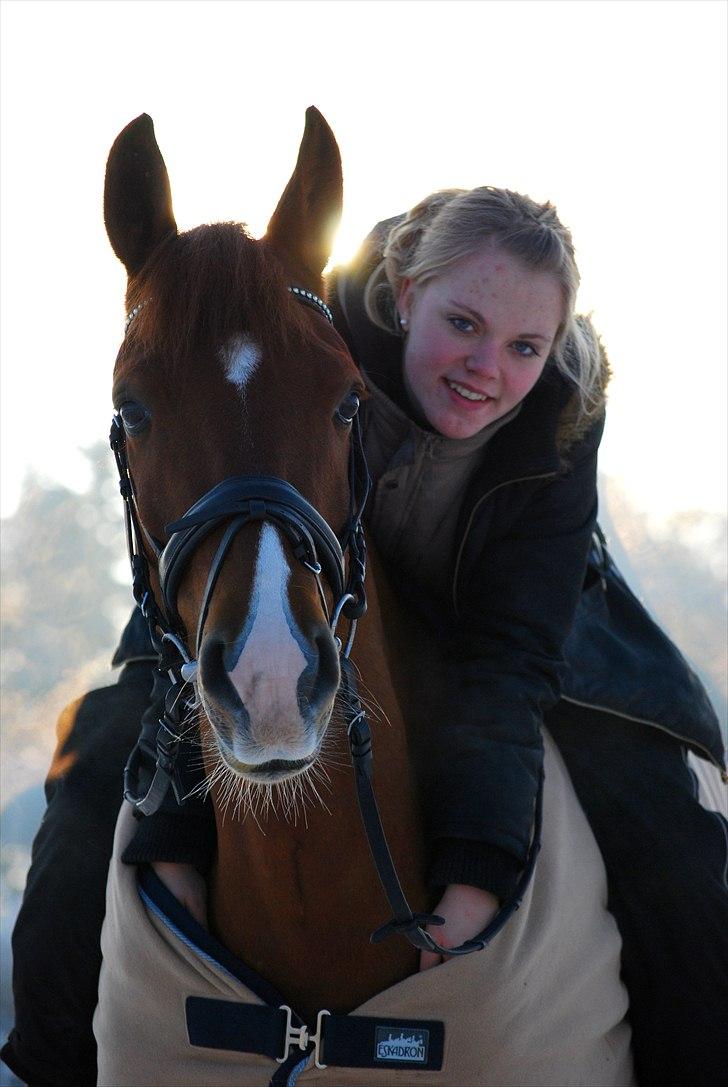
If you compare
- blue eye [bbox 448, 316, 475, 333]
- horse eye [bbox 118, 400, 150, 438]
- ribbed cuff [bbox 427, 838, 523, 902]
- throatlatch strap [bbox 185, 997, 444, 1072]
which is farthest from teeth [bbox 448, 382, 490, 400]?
throatlatch strap [bbox 185, 997, 444, 1072]

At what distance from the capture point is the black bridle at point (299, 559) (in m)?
1.77

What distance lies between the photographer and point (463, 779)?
7.70ft

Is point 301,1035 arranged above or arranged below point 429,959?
below

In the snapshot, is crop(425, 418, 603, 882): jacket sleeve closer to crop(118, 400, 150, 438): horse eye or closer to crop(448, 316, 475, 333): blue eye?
crop(448, 316, 475, 333): blue eye

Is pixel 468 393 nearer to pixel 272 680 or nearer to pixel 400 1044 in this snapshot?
pixel 272 680

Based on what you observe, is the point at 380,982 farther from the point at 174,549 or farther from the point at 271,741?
the point at 174,549

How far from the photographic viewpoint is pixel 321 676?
5.39ft

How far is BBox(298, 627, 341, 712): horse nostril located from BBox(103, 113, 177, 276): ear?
1133 millimetres

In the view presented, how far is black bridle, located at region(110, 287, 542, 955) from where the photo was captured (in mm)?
1772

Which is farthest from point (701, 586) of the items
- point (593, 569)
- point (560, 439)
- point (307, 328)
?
point (307, 328)

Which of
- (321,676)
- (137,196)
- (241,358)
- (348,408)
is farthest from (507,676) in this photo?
(137,196)

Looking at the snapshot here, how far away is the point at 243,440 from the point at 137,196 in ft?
2.61

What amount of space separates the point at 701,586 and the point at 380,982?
231 inches

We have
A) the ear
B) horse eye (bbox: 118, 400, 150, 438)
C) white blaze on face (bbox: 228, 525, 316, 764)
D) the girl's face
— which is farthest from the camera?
the girl's face
